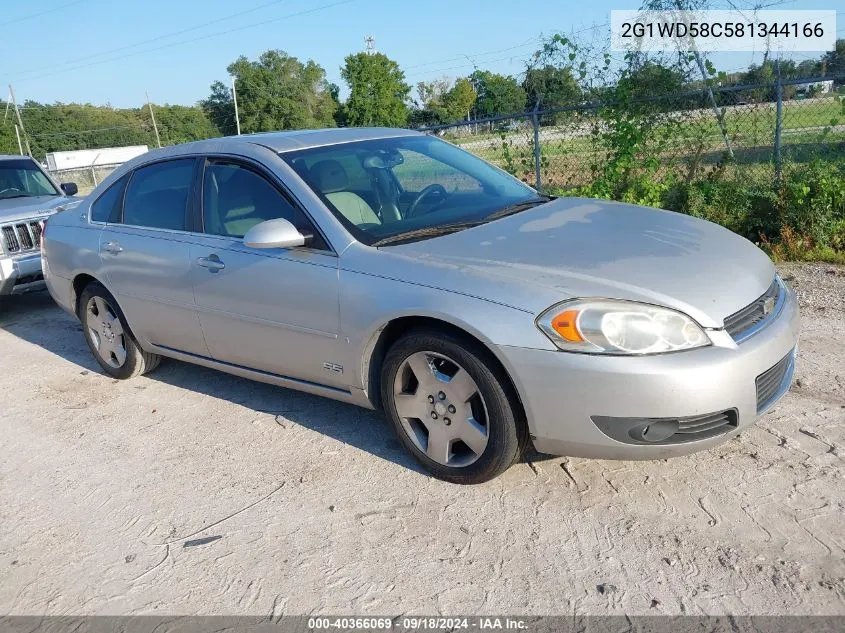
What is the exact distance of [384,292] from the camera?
3309mm

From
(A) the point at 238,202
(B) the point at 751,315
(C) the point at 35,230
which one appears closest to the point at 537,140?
(A) the point at 238,202

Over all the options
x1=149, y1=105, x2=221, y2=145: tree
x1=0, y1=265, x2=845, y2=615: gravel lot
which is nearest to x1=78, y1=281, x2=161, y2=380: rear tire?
x1=0, y1=265, x2=845, y2=615: gravel lot

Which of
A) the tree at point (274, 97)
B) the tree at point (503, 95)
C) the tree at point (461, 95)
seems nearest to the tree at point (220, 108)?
the tree at point (274, 97)

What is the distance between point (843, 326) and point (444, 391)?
321 cm

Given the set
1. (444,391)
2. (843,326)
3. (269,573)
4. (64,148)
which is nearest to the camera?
(269,573)

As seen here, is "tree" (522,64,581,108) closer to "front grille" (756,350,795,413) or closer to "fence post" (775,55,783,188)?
"fence post" (775,55,783,188)

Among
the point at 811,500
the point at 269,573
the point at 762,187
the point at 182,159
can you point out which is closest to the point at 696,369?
the point at 811,500

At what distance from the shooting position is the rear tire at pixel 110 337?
16.7 ft

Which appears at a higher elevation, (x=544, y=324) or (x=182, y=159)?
(x=182, y=159)

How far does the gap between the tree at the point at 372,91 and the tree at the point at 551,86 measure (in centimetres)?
6811

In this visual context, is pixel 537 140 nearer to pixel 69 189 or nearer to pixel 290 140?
pixel 290 140

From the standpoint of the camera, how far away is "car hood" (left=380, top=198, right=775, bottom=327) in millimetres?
2928

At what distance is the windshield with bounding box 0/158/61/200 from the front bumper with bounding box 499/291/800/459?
302 inches

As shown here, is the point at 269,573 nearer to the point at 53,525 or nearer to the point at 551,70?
the point at 53,525
